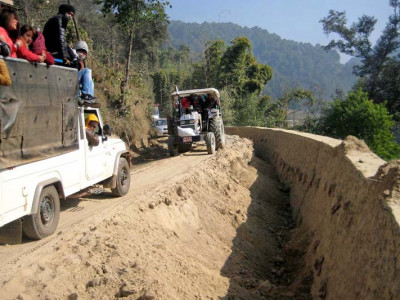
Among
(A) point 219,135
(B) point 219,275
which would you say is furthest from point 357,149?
(A) point 219,135

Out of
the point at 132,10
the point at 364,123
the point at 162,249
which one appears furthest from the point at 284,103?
the point at 162,249

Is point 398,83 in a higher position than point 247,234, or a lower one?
higher

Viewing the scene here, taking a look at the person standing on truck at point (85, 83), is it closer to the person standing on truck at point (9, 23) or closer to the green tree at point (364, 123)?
the person standing on truck at point (9, 23)

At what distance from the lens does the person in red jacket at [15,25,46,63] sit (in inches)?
217

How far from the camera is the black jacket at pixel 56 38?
6.93 metres

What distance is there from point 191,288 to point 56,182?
2.56 meters

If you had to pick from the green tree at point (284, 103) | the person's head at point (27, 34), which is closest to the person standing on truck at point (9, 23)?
the person's head at point (27, 34)

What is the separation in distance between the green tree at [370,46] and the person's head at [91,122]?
32.8 m

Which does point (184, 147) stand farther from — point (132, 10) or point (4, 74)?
point (4, 74)

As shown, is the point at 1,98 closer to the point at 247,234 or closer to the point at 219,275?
the point at 219,275

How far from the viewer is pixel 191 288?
543cm

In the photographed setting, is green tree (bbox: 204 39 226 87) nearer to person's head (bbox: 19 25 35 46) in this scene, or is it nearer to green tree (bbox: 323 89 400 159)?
green tree (bbox: 323 89 400 159)

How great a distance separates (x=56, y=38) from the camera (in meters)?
6.95

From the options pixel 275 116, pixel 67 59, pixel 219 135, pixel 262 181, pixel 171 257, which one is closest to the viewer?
pixel 171 257
